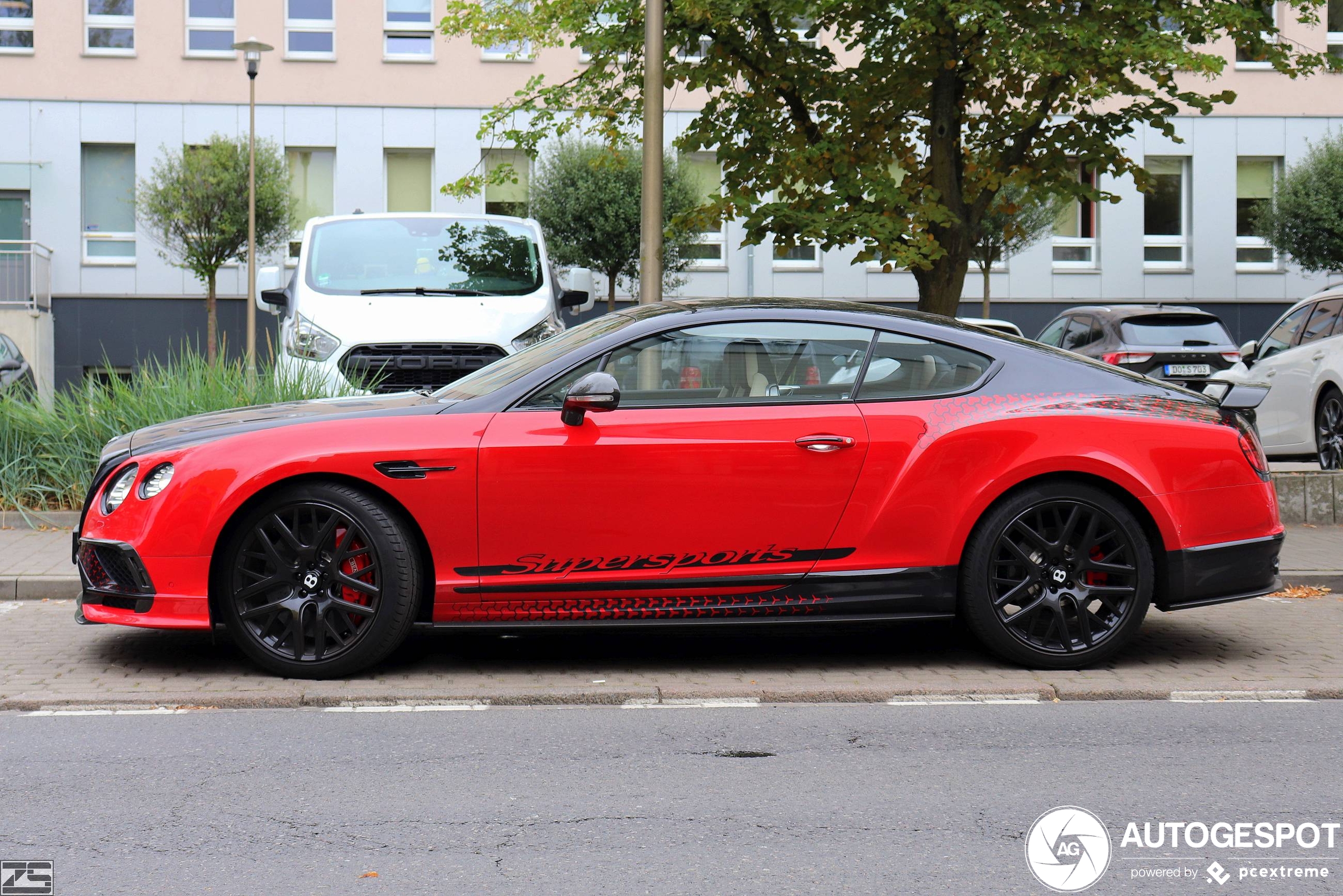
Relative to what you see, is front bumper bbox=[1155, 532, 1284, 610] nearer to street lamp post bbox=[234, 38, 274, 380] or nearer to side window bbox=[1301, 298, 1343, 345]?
side window bbox=[1301, 298, 1343, 345]

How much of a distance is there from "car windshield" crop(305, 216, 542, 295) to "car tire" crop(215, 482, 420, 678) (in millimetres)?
5258

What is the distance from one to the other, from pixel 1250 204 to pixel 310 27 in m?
21.6

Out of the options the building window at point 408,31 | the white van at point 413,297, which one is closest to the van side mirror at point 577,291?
the white van at point 413,297

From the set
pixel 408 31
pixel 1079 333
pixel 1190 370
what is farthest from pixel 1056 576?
pixel 408 31

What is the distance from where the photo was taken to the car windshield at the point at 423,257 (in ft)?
35.7

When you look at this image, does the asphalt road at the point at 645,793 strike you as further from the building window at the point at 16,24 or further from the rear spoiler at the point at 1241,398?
the building window at the point at 16,24

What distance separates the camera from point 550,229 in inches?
1184

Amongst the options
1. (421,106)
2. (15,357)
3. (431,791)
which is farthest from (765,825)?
(421,106)

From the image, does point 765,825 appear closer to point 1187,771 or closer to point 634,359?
point 1187,771

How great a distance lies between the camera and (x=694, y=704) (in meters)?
5.54

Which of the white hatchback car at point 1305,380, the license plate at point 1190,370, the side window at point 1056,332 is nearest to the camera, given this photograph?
the white hatchback car at point 1305,380

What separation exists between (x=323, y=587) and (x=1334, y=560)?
640 cm
